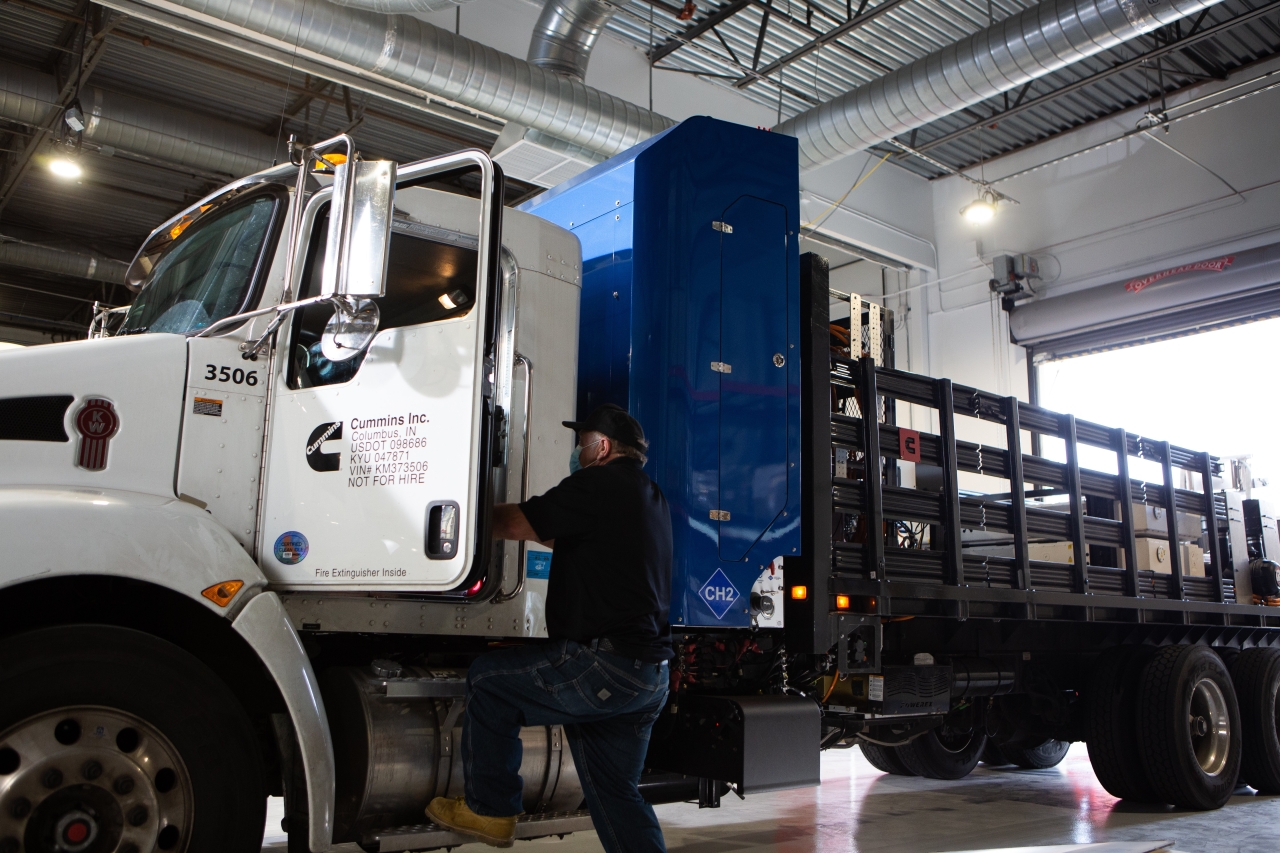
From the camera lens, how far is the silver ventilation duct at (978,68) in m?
7.90

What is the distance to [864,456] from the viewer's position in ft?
16.3

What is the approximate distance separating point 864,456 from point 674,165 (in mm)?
1667

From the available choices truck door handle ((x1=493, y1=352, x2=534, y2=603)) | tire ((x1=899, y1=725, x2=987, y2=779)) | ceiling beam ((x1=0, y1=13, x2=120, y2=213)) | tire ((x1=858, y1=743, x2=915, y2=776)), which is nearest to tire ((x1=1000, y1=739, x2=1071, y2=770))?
tire ((x1=899, y1=725, x2=987, y2=779))

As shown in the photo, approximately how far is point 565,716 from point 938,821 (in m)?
3.63

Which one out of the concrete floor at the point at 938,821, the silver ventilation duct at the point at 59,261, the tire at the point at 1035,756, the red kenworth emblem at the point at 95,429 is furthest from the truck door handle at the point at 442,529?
the silver ventilation duct at the point at 59,261

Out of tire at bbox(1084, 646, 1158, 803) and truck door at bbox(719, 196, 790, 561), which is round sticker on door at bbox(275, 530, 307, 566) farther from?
tire at bbox(1084, 646, 1158, 803)

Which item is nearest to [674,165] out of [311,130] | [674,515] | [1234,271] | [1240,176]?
[674,515]

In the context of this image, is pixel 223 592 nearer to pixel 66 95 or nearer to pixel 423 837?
pixel 423 837

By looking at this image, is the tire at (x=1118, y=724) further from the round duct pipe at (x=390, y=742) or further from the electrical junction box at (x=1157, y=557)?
the round duct pipe at (x=390, y=742)

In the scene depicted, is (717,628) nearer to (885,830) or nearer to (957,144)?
(885,830)

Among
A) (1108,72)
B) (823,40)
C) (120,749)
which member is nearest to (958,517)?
(120,749)

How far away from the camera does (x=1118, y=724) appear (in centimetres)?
652

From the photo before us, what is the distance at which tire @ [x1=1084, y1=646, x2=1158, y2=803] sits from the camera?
6.44 m

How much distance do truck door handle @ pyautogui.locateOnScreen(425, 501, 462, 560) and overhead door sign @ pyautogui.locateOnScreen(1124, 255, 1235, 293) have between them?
39.1ft
